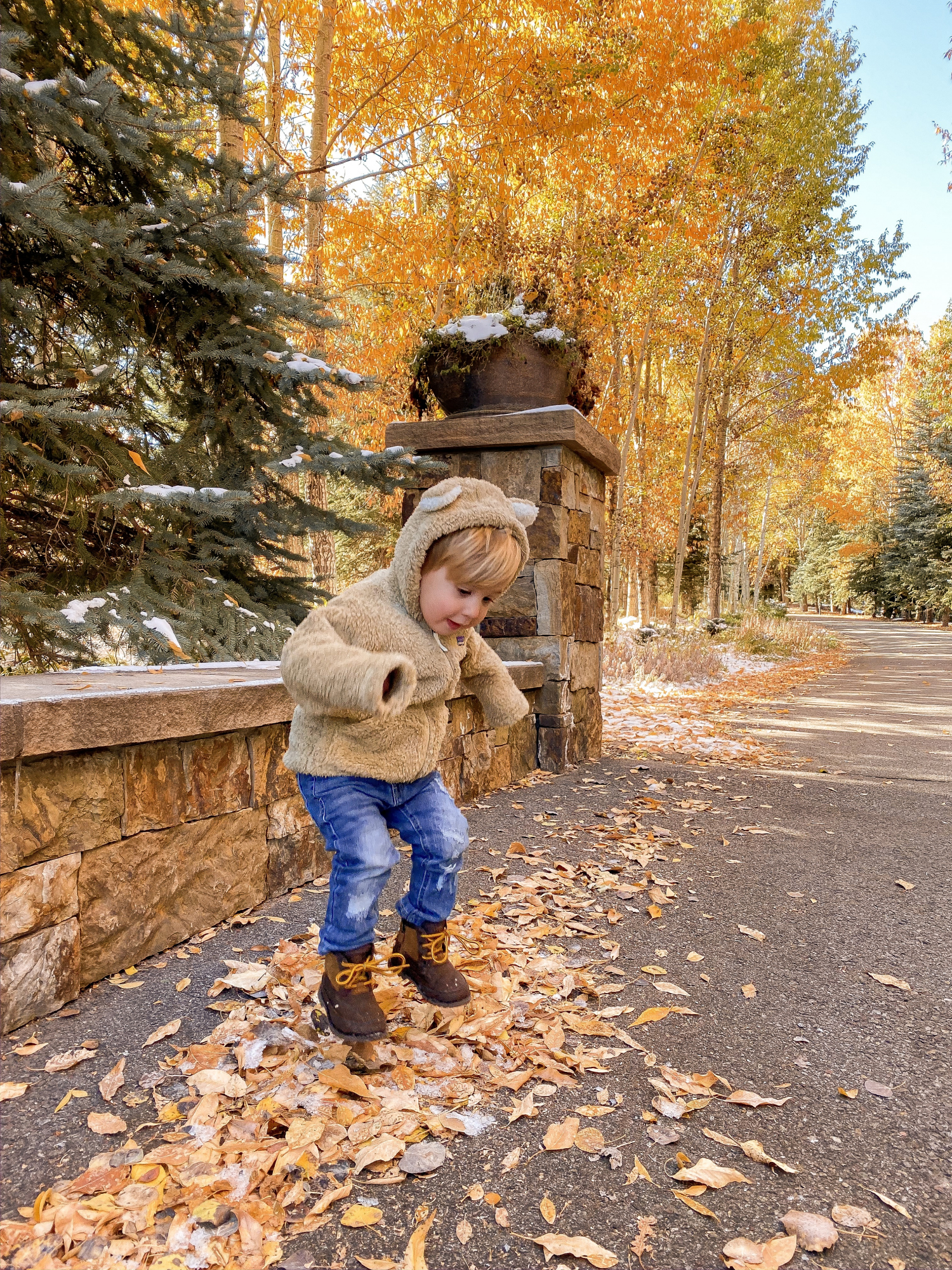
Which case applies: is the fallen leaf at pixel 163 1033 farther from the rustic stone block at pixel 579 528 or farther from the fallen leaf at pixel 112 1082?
the rustic stone block at pixel 579 528

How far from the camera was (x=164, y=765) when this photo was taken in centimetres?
225

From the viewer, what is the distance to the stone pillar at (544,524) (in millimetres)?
4480

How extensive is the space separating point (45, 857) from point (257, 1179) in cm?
92

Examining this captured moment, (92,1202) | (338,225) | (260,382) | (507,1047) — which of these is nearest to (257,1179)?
(92,1202)

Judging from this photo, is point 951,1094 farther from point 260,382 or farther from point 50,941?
point 260,382

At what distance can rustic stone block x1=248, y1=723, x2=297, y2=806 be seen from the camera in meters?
2.60

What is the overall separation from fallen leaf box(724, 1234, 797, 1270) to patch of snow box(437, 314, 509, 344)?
433 cm

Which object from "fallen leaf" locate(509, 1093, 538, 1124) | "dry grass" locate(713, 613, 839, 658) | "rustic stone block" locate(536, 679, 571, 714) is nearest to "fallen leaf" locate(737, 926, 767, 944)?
"fallen leaf" locate(509, 1093, 538, 1124)

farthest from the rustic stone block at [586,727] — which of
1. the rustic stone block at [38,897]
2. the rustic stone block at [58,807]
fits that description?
the rustic stone block at [38,897]

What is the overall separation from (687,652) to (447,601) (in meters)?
9.81

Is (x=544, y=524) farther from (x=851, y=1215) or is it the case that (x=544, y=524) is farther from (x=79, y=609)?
(x=851, y=1215)

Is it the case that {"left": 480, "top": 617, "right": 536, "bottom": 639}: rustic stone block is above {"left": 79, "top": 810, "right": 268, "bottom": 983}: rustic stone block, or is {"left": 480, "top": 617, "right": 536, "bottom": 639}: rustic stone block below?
above

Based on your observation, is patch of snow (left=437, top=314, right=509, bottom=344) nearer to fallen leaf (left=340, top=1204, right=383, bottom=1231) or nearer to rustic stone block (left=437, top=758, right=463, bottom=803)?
rustic stone block (left=437, top=758, right=463, bottom=803)

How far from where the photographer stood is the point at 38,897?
1.86 metres
